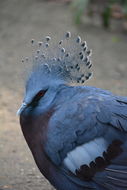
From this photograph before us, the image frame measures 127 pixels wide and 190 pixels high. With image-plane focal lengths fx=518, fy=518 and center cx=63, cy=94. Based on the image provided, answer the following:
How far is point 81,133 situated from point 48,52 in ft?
2.17

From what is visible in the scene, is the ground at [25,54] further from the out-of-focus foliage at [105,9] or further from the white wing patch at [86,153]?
the white wing patch at [86,153]

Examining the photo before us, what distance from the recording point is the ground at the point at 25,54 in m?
4.59

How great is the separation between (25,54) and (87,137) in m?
3.55

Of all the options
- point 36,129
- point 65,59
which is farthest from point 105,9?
point 36,129

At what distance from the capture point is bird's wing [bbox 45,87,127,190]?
3.44 metres

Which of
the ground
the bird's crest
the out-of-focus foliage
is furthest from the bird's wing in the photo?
the out-of-focus foliage

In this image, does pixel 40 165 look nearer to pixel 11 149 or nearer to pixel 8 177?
pixel 8 177

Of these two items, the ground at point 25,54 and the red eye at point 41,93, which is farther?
the ground at point 25,54

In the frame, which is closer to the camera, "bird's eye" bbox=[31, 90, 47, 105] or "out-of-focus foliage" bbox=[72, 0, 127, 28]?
"bird's eye" bbox=[31, 90, 47, 105]

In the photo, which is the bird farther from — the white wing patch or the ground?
the ground

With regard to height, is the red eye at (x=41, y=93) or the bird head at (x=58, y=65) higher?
the bird head at (x=58, y=65)

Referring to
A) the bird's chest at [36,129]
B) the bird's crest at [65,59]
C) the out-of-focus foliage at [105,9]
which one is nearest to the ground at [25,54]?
the out-of-focus foliage at [105,9]

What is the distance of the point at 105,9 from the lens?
7.79 meters

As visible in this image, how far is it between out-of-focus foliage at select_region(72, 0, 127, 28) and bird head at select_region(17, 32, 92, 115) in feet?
12.7
